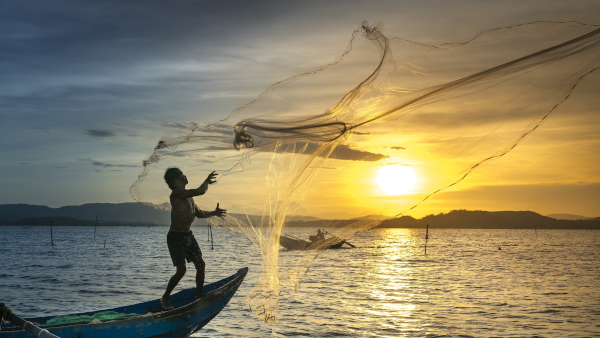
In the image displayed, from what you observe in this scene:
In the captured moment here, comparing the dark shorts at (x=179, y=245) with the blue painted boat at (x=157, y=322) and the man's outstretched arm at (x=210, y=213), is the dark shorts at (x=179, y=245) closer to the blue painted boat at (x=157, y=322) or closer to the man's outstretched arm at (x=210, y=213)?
the man's outstretched arm at (x=210, y=213)

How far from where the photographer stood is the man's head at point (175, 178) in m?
8.68

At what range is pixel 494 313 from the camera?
18.2m

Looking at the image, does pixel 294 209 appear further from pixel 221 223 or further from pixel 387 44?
pixel 387 44

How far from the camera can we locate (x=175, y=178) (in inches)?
342

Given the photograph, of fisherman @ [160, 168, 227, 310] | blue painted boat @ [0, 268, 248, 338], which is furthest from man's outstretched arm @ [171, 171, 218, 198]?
blue painted boat @ [0, 268, 248, 338]

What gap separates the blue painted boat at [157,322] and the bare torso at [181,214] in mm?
1702

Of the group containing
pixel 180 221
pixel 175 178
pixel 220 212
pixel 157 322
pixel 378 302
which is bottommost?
pixel 378 302

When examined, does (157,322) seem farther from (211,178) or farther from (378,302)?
(378,302)

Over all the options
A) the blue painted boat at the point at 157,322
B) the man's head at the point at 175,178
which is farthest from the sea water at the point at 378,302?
the man's head at the point at 175,178

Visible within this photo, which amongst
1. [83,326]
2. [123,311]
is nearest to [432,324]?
[123,311]

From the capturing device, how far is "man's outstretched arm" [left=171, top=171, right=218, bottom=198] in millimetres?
8102

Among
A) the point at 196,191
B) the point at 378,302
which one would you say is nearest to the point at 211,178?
the point at 196,191

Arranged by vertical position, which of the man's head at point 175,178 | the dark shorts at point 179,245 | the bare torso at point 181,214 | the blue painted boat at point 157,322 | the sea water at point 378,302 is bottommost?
the sea water at point 378,302

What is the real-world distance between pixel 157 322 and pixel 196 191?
109 inches
